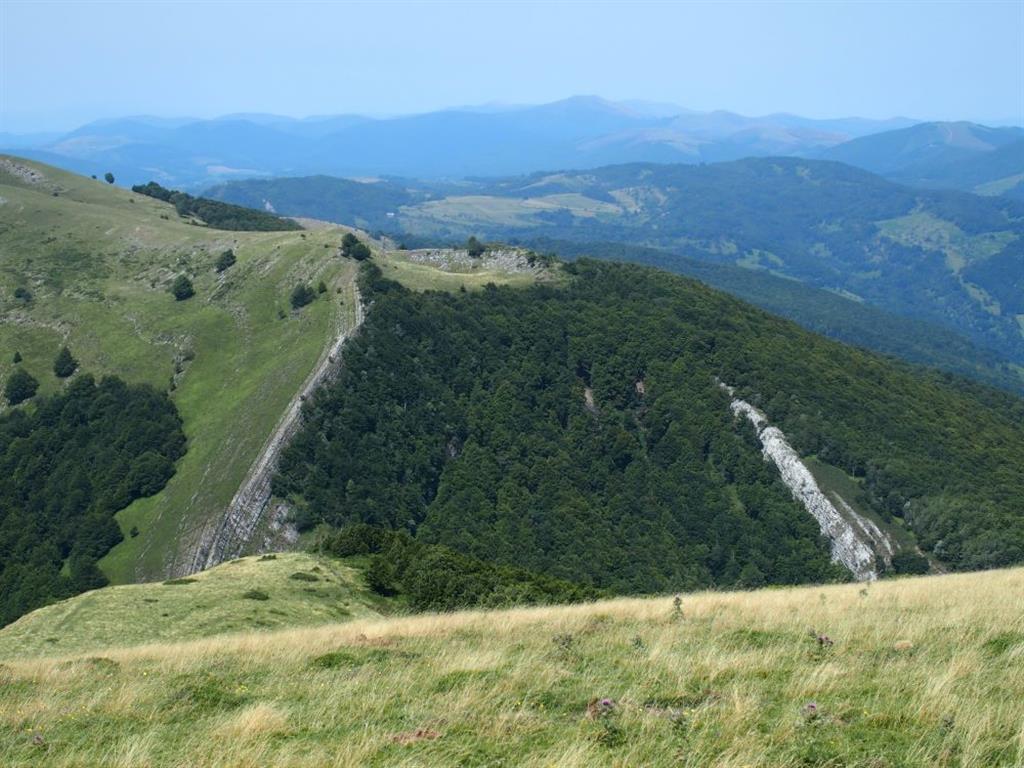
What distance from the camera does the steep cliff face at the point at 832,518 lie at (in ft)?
263

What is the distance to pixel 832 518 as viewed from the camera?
282 ft

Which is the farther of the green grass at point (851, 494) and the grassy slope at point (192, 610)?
the green grass at point (851, 494)

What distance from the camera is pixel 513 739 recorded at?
11.1 m

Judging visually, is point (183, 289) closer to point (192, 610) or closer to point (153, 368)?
point (153, 368)

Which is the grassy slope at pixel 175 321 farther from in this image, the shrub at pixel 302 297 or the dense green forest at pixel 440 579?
the dense green forest at pixel 440 579

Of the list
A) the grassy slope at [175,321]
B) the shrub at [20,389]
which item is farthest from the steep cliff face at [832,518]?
the shrub at [20,389]

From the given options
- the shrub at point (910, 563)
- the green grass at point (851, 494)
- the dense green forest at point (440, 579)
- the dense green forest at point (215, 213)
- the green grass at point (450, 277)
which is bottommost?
the shrub at point (910, 563)

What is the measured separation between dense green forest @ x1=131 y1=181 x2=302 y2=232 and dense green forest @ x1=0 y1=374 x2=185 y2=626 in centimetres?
7417

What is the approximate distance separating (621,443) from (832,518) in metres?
27.1

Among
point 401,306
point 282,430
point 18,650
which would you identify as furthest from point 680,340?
point 18,650

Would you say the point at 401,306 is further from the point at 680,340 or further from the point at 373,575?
the point at 373,575

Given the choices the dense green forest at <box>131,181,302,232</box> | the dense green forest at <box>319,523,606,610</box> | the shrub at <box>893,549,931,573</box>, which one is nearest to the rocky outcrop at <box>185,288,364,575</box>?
the dense green forest at <box>319,523,606,610</box>

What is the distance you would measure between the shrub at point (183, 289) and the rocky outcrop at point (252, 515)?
36.2 metres

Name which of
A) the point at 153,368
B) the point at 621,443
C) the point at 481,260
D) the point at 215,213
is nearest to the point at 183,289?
the point at 153,368
